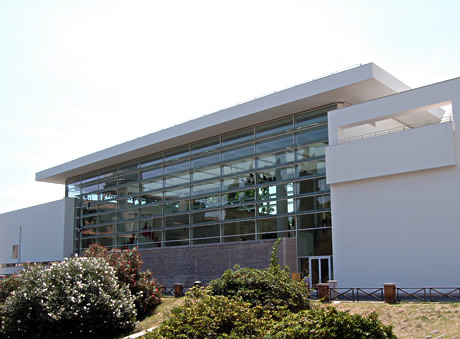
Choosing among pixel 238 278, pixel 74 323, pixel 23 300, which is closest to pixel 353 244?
pixel 238 278

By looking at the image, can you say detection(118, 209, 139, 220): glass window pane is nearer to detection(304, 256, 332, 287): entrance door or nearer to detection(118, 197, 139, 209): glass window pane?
detection(118, 197, 139, 209): glass window pane

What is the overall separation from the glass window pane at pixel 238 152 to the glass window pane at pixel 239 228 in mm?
4606

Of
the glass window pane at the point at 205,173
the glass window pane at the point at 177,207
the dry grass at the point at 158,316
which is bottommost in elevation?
the dry grass at the point at 158,316

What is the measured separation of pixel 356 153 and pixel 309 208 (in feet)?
17.1

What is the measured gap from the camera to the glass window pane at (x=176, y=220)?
39.6 metres

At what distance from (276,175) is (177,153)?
11.0 m

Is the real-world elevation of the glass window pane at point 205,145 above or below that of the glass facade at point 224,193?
above

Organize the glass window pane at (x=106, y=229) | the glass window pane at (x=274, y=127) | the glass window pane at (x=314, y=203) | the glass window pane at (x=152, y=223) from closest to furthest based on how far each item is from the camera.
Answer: the glass window pane at (x=314, y=203)
the glass window pane at (x=274, y=127)
the glass window pane at (x=152, y=223)
the glass window pane at (x=106, y=229)

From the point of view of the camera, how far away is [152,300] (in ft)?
83.7

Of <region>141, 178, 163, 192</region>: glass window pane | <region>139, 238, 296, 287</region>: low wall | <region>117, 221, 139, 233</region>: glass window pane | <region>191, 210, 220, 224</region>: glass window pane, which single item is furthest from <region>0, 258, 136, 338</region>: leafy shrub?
<region>117, 221, 139, 233</region>: glass window pane

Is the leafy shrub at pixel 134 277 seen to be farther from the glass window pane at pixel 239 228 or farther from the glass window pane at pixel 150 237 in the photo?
the glass window pane at pixel 150 237

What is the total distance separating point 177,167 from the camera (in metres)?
40.8

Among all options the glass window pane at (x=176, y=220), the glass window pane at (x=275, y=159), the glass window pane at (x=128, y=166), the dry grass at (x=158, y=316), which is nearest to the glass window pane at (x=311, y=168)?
Result: the glass window pane at (x=275, y=159)

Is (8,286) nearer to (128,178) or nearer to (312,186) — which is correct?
(312,186)
